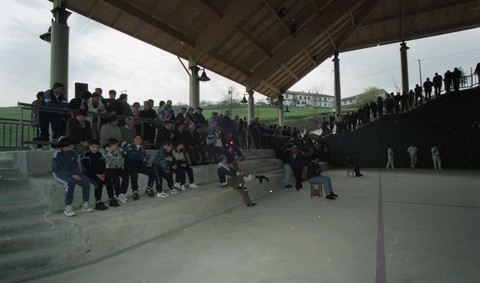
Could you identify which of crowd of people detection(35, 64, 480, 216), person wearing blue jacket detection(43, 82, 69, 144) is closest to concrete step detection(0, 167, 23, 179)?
A: crowd of people detection(35, 64, 480, 216)

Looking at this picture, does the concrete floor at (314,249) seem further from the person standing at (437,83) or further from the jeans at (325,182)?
the person standing at (437,83)

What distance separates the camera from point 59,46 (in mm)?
7863

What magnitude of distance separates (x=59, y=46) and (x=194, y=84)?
225 inches

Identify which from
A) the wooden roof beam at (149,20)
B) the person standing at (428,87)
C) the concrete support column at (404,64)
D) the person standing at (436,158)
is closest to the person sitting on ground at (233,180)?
the wooden roof beam at (149,20)

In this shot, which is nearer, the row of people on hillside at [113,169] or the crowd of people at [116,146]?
the row of people on hillside at [113,169]

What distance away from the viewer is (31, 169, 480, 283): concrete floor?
3.14 meters

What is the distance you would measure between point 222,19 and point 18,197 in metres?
9.86

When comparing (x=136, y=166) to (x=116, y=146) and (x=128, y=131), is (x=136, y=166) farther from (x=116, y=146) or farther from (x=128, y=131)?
(x=128, y=131)

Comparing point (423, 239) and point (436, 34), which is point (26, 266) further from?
point (436, 34)

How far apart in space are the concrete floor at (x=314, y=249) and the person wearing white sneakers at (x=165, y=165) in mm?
1210

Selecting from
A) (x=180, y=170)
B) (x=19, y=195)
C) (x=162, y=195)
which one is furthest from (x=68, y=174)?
(x=180, y=170)

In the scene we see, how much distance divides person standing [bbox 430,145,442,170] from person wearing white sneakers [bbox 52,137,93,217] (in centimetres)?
1749

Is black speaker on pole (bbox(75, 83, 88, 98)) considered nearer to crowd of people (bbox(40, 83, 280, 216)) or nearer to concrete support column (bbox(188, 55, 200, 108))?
crowd of people (bbox(40, 83, 280, 216))

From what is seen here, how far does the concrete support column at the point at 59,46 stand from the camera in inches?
309
